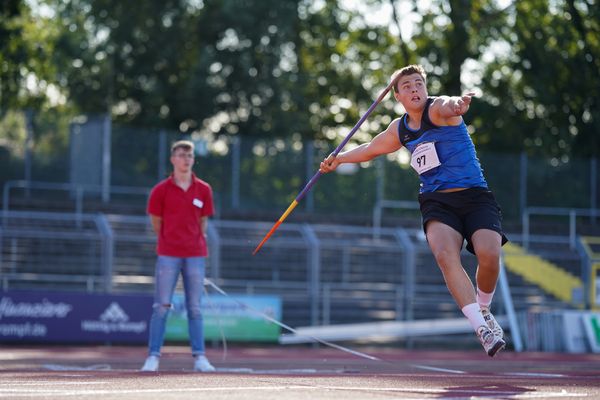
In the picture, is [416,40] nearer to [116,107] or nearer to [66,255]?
[116,107]

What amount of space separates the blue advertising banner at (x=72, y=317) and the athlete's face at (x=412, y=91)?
11.4m

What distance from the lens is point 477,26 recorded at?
111 feet

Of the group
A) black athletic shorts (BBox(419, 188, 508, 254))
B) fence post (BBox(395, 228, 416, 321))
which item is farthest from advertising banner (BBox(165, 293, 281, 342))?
black athletic shorts (BBox(419, 188, 508, 254))

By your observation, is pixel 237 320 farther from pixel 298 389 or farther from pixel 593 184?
pixel 298 389

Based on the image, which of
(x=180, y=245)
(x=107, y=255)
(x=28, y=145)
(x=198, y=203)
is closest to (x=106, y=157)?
(x=28, y=145)

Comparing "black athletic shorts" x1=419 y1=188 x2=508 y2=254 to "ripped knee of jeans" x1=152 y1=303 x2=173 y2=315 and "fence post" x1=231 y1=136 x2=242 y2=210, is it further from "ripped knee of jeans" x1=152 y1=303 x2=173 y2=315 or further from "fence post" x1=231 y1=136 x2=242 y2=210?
"fence post" x1=231 y1=136 x2=242 y2=210

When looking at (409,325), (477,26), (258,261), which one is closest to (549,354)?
(409,325)

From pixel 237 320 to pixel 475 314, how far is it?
1225 cm

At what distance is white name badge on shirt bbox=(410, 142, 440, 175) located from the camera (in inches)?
342

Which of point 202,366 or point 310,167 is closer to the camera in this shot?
point 202,366

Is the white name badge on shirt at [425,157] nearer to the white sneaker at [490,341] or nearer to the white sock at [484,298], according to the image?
the white sock at [484,298]

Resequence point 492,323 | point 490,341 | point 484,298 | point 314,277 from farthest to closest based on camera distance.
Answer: point 314,277, point 484,298, point 492,323, point 490,341

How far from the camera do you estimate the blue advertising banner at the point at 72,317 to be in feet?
62.4

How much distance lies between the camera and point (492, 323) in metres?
8.61
